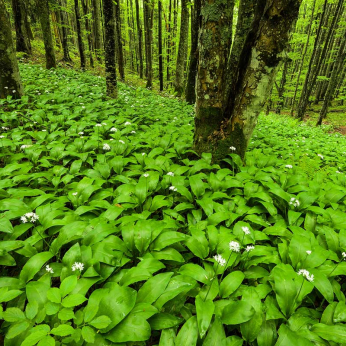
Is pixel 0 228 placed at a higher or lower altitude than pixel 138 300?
higher

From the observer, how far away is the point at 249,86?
3207mm

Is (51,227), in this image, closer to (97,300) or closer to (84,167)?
(97,300)

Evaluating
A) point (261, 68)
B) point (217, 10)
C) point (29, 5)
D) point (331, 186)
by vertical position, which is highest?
point (29, 5)

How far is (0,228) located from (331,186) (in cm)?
452

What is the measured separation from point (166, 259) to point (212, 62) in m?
3.03

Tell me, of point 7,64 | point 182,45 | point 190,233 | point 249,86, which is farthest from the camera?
point 182,45

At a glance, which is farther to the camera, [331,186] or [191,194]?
[331,186]

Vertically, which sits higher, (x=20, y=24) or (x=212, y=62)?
(x=20, y=24)

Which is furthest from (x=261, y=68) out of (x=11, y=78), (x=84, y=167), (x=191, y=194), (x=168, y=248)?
(x=11, y=78)

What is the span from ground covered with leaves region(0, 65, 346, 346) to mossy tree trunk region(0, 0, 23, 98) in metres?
3.33

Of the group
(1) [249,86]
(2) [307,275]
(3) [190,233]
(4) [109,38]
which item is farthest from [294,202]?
(4) [109,38]

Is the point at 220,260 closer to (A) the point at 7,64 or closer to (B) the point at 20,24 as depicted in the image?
(A) the point at 7,64

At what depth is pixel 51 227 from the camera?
2.22 m

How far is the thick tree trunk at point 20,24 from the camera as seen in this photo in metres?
12.3
